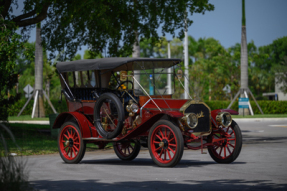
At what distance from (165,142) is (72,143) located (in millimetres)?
2618

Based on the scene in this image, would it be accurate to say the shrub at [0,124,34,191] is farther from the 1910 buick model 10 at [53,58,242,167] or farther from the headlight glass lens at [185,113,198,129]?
the headlight glass lens at [185,113,198,129]

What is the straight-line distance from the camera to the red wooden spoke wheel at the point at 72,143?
11352 mm

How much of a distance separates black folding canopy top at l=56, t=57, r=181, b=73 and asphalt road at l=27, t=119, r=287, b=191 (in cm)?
222

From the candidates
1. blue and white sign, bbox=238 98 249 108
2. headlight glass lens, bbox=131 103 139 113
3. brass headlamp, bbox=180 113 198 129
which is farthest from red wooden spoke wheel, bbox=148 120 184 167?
blue and white sign, bbox=238 98 249 108

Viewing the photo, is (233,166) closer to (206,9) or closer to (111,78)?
(111,78)

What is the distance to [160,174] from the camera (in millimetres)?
9211

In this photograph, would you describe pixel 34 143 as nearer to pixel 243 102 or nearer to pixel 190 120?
pixel 190 120

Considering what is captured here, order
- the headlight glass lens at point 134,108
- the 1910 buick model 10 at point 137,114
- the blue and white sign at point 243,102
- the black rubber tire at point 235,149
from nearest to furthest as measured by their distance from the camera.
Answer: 1. the 1910 buick model 10 at point 137,114
2. the black rubber tire at point 235,149
3. the headlight glass lens at point 134,108
4. the blue and white sign at point 243,102

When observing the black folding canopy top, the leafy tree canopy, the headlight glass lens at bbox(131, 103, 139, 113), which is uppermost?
the leafy tree canopy

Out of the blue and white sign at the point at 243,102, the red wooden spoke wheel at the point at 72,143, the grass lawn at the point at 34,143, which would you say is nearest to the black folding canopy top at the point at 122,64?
the red wooden spoke wheel at the point at 72,143

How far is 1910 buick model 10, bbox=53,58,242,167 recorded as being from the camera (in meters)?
10.2

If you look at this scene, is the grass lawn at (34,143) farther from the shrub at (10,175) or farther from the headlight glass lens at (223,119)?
the shrub at (10,175)

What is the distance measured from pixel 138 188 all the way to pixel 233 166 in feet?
11.2

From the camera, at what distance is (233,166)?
1048 cm
